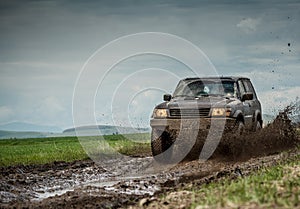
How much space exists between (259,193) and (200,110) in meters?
7.46

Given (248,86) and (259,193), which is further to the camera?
(248,86)

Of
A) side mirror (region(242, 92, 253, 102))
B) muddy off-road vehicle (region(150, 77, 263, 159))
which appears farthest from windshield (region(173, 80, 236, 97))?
side mirror (region(242, 92, 253, 102))

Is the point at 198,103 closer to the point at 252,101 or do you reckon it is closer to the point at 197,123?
the point at 197,123

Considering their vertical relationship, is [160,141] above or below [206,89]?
below

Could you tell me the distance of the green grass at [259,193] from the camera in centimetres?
762

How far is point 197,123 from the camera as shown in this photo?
51.4ft

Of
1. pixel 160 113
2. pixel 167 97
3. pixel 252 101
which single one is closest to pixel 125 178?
pixel 160 113

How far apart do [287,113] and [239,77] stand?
295cm

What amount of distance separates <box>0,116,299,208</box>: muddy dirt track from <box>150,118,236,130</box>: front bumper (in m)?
0.53

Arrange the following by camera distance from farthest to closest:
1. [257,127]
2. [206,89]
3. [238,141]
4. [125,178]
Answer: [257,127]
[206,89]
[238,141]
[125,178]

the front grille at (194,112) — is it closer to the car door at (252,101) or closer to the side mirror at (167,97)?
the side mirror at (167,97)

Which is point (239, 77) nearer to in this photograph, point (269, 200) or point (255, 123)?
point (255, 123)

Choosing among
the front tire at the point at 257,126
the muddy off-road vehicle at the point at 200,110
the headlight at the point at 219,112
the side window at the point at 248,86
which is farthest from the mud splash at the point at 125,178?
the side window at the point at 248,86

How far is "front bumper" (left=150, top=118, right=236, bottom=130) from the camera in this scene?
1561cm
